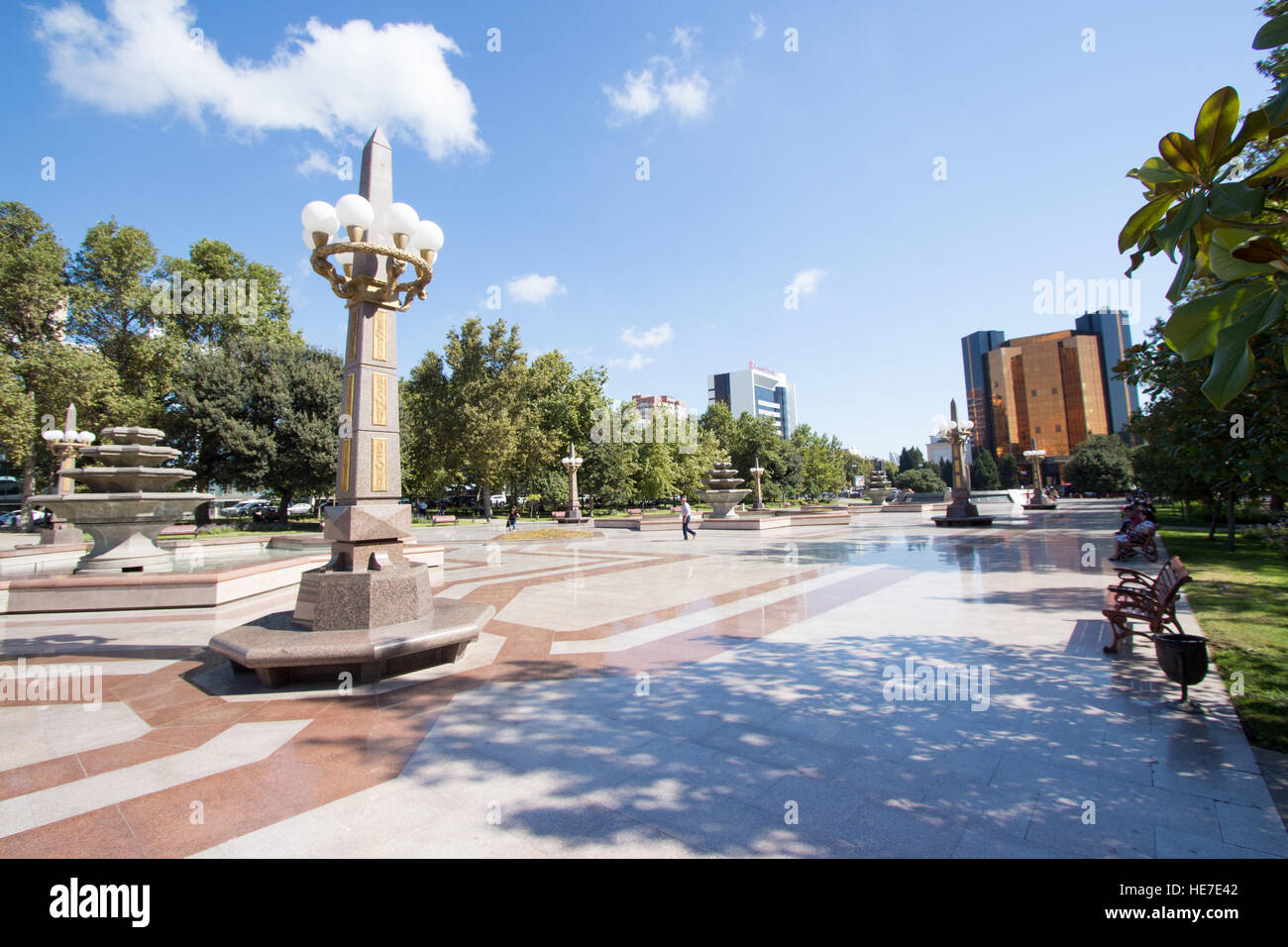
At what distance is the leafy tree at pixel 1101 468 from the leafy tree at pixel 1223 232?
239 feet

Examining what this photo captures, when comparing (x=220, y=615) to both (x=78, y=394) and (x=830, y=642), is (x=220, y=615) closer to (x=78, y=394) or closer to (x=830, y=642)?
(x=830, y=642)

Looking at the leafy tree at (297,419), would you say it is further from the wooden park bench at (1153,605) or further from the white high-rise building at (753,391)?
the white high-rise building at (753,391)

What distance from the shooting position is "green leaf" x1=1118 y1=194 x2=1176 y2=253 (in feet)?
6.02

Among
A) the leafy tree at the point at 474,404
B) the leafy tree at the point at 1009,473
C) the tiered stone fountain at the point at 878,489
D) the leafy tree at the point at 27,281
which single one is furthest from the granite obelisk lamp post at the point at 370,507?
the leafy tree at the point at 1009,473

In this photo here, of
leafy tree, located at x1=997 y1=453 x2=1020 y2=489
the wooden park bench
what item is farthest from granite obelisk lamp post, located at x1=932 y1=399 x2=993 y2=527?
leafy tree, located at x1=997 y1=453 x2=1020 y2=489

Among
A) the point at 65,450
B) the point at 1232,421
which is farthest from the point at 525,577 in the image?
the point at 65,450

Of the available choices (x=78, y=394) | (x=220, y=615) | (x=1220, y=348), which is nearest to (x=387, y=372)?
(x=220, y=615)

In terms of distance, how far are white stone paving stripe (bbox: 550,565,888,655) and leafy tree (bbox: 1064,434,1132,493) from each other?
216 ft

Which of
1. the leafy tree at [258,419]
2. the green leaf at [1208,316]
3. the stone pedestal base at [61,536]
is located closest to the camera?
Answer: the green leaf at [1208,316]

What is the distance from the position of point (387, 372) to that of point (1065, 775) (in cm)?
749

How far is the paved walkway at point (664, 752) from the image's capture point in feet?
9.60

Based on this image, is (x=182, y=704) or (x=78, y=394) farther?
(x=78, y=394)
